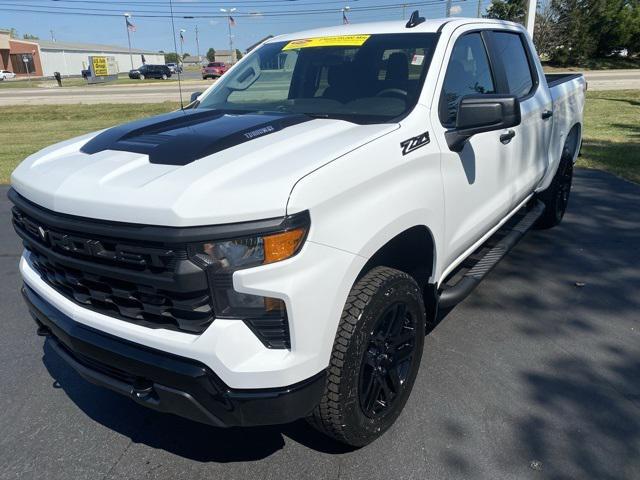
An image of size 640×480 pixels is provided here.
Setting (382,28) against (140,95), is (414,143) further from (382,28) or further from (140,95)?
(140,95)

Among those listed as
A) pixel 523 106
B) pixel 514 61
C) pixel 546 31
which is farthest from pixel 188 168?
pixel 546 31

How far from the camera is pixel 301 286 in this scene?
1.93 metres

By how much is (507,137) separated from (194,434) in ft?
8.62

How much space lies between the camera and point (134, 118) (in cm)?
1588

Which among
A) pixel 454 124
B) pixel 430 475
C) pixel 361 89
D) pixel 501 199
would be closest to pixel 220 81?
pixel 361 89

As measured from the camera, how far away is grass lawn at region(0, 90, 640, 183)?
8562mm

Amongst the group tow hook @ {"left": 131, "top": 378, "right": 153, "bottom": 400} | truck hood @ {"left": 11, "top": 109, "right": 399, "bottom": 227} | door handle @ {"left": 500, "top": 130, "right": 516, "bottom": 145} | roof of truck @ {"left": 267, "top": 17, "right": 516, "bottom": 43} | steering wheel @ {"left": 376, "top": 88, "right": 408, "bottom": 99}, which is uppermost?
roof of truck @ {"left": 267, "top": 17, "right": 516, "bottom": 43}

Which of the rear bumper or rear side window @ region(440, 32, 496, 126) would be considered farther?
rear side window @ region(440, 32, 496, 126)

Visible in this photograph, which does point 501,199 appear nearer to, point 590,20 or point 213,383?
point 213,383

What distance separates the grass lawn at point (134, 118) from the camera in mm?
8562

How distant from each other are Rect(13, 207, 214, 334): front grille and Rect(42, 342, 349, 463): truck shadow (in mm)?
862

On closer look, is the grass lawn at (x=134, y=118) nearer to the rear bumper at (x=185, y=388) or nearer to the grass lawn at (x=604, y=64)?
the rear bumper at (x=185, y=388)

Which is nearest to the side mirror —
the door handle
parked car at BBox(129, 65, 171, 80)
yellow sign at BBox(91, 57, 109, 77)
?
the door handle

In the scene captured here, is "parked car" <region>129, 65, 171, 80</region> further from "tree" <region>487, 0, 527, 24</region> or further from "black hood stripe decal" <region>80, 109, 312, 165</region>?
"black hood stripe decal" <region>80, 109, 312, 165</region>
